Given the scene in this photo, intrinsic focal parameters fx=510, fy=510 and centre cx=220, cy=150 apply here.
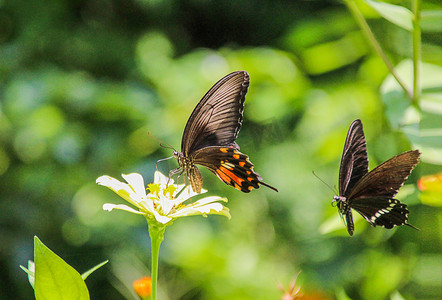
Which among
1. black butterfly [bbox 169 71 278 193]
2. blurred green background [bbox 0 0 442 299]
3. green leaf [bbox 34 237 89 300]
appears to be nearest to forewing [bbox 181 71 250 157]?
black butterfly [bbox 169 71 278 193]

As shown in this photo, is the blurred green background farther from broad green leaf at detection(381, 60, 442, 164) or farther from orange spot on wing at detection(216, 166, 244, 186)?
orange spot on wing at detection(216, 166, 244, 186)

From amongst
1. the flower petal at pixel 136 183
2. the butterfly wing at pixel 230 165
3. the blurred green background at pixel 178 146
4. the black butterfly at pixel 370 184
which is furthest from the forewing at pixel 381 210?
the blurred green background at pixel 178 146

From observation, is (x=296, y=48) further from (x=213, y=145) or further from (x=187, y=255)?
(x=213, y=145)

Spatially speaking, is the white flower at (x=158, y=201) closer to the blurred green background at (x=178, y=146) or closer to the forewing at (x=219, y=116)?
the forewing at (x=219, y=116)

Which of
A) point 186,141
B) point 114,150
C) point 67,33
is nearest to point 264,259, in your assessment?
point 114,150

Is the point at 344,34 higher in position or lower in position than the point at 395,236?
higher

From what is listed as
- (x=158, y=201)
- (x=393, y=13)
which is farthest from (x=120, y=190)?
(x=393, y=13)
